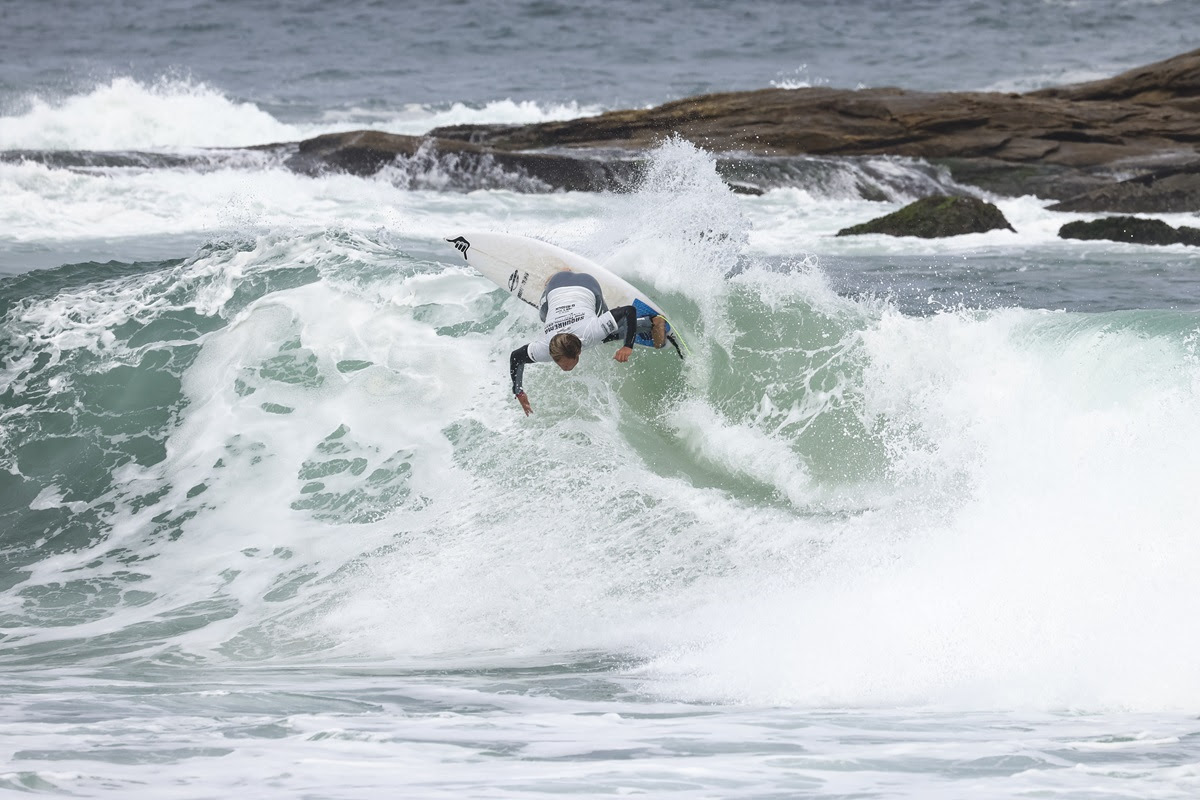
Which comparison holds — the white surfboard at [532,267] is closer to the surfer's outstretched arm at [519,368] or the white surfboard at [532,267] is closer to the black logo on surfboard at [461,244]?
the black logo on surfboard at [461,244]

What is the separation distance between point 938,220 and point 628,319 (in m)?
10.2

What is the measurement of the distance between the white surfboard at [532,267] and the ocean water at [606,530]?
31 centimetres

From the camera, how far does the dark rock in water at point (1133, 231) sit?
16.4 meters

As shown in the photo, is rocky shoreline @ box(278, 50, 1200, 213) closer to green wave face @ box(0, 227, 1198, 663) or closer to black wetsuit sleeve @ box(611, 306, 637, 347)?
green wave face @ box(0, 227, 1198, 663)

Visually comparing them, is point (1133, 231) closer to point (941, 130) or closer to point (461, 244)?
point (941, 130)

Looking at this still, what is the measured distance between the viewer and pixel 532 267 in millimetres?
9797

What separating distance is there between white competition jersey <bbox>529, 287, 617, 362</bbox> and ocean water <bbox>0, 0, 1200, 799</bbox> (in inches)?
34.4

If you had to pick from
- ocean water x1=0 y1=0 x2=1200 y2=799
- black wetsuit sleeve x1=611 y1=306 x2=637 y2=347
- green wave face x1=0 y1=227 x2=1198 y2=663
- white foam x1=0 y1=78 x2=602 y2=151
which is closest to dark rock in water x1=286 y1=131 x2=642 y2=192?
white foam x1=0 y1=78 x2=602 y2=151

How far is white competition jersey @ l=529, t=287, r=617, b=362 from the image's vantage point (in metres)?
8.24

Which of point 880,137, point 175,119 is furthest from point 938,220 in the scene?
point 175,119

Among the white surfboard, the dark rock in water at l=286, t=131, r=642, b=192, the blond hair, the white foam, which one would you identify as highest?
the white foam

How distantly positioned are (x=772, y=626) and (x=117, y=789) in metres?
3.34

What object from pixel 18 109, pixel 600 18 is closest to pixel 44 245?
pixel 18 109

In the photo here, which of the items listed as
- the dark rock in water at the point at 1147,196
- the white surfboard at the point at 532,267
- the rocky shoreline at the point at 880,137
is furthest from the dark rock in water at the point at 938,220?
the white surfboard at the point at 532,267
